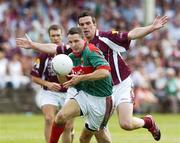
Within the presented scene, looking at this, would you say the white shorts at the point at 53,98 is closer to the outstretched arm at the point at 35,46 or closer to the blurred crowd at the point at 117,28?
the outstretched arm at the point at 35,46

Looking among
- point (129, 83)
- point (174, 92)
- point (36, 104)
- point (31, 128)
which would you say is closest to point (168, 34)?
point (174, 92)

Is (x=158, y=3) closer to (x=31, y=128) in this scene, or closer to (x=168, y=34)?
(x=168, y=34)

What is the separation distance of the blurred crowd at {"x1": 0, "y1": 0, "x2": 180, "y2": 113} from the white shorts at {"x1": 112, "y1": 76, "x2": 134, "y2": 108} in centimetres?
1170

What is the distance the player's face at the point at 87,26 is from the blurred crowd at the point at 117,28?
39.4 feet

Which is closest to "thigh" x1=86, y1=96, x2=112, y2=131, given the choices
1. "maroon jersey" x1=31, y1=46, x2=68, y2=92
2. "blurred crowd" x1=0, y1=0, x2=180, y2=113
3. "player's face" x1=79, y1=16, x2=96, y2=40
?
"player's face" x1=79, y1=16, x2=96, y2=40

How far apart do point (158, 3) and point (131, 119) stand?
19.1 metres

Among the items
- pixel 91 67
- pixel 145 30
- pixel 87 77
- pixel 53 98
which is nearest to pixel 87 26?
pixel 145 30

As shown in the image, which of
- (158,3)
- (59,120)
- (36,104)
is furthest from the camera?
(158,3)

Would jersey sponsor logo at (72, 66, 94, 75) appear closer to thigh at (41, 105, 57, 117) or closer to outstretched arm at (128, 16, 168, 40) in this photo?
outstretched arm at (128, 16, 168, 40)

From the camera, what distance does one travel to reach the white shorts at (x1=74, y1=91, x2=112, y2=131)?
11.8 metres

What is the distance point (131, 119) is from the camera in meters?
12.5

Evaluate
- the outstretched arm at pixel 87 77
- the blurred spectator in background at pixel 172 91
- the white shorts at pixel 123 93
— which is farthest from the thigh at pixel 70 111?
the blurred spectator in background at pixel 172 91

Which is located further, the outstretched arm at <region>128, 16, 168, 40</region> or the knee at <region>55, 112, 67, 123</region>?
the outstretched arm at <region>128, 16, 168, 40</region>

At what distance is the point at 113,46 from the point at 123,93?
79 cm
